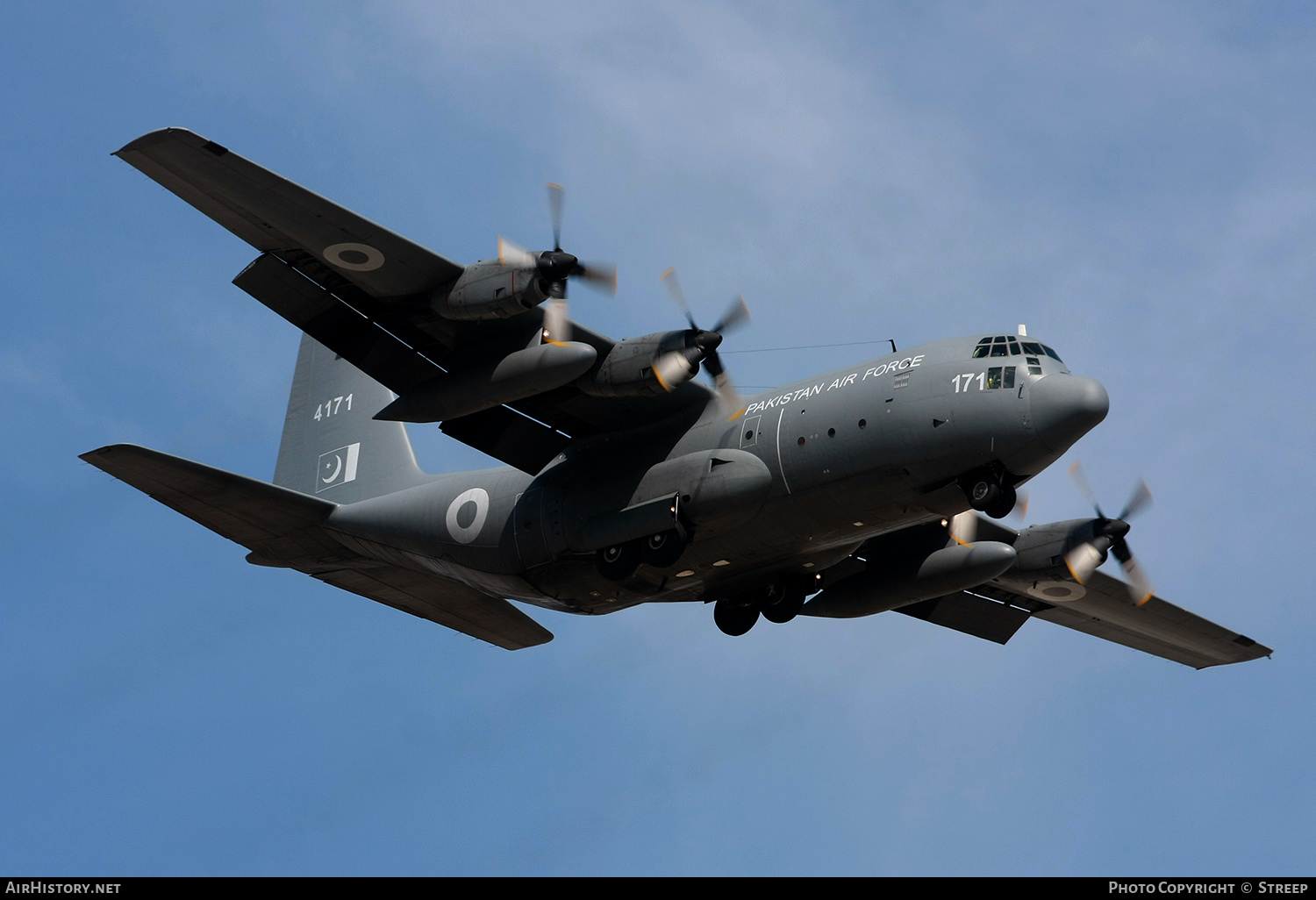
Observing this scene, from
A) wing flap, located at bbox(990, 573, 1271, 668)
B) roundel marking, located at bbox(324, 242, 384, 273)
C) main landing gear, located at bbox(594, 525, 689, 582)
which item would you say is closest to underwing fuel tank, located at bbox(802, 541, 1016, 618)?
wing flap, located at bbox(990, 573, 1271, 668)

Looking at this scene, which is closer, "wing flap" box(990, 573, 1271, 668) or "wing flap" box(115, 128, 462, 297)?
"wing flap" box(115, 128, 462, 297)

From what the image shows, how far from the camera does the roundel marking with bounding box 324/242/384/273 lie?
20.0 metres

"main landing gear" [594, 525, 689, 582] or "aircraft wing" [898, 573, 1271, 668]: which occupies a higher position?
"aircraft wing" [898, 573, 1271, 668]

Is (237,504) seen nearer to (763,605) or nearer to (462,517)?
(462,517)

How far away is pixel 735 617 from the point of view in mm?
23438

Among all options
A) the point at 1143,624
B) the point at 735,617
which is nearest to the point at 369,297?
the point at 735,617

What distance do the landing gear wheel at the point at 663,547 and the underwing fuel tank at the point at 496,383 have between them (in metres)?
2.84

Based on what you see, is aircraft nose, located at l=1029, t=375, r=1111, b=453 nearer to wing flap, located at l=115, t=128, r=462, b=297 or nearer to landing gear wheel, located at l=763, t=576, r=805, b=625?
landing gear wheel, located at l=763, t=576, r=805, b=625

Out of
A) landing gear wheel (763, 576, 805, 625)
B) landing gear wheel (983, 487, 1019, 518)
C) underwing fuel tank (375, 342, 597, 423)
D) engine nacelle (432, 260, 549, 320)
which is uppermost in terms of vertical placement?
engine nacelle (432, 260, 549, 320)

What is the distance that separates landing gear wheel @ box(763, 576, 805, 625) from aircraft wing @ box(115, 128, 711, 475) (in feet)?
11.6

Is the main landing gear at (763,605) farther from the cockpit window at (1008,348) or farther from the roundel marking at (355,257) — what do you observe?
the roundel marking at (355,257)
